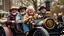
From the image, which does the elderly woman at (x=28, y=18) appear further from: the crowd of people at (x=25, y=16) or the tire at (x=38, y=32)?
the tire at (x=38, y=32)

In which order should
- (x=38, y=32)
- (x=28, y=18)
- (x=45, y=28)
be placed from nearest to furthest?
(x=38, y=32)
(x=45, y=28)
(x=28, y=18)

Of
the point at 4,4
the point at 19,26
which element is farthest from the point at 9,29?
the point at 4,4

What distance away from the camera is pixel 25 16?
5812 mm

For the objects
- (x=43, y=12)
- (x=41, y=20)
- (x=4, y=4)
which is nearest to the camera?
(x=41, y=20)

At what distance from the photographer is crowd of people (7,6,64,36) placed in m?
5.73

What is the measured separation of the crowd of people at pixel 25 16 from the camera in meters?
5.73

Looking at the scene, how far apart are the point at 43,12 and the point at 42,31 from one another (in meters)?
0.96

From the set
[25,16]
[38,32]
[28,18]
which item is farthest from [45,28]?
[25,16]

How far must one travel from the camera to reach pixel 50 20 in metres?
5.35

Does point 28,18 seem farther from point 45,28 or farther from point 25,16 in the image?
point 45,28

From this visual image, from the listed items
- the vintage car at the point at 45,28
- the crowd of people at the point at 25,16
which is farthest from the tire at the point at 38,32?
the crowd of people at the point at 25,16

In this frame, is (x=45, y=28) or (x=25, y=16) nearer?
(x=45, y=28)

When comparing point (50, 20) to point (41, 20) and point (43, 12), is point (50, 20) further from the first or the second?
point (43, 12)

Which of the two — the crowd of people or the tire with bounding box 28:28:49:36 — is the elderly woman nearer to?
the crowd of people
